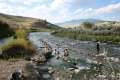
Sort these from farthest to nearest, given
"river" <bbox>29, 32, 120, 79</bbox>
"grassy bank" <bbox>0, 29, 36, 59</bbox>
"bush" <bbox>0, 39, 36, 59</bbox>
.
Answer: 1. "river" <bbox>29, 32, 120, 79</bbox>
2. "bush" <bbox>0, 39, 36, 59</bbox>
3. "grassy bank" <bbox>0, 29, 36, 59</bbox>

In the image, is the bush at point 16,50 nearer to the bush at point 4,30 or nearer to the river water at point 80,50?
the river water at point 80,50

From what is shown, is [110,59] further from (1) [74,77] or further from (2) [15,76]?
(2) [15,76]

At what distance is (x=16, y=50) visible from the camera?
35.6m

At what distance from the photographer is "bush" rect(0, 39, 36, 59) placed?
3420 cm

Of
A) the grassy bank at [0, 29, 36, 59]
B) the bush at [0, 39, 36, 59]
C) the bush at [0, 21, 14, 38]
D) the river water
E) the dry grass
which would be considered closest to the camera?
the dry grass

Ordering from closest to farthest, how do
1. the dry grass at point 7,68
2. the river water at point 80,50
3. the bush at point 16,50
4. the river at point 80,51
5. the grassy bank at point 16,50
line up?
1. the dry grass at point 7,68
2. the grassy bank at point 16,50
3. the bush at point 16,50
4. the river at point 80,51
5. the river water at point 80,50

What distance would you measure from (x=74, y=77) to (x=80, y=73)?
93.2 inches

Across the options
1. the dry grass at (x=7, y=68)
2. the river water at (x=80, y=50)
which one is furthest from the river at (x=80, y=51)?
the dry grass at (x=7, y=68)

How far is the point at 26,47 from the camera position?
37219 millimetres

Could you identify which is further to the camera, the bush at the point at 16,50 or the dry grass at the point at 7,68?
the bush at the point at 16,50

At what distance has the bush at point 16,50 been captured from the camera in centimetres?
3420

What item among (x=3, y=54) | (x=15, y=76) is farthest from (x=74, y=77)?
(x=3, y=54)

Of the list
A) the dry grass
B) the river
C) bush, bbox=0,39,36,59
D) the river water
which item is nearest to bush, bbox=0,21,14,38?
the river

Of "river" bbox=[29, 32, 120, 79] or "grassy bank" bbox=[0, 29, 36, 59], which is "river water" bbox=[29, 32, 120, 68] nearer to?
"river" bbox=[29, 32, 120, 79]
